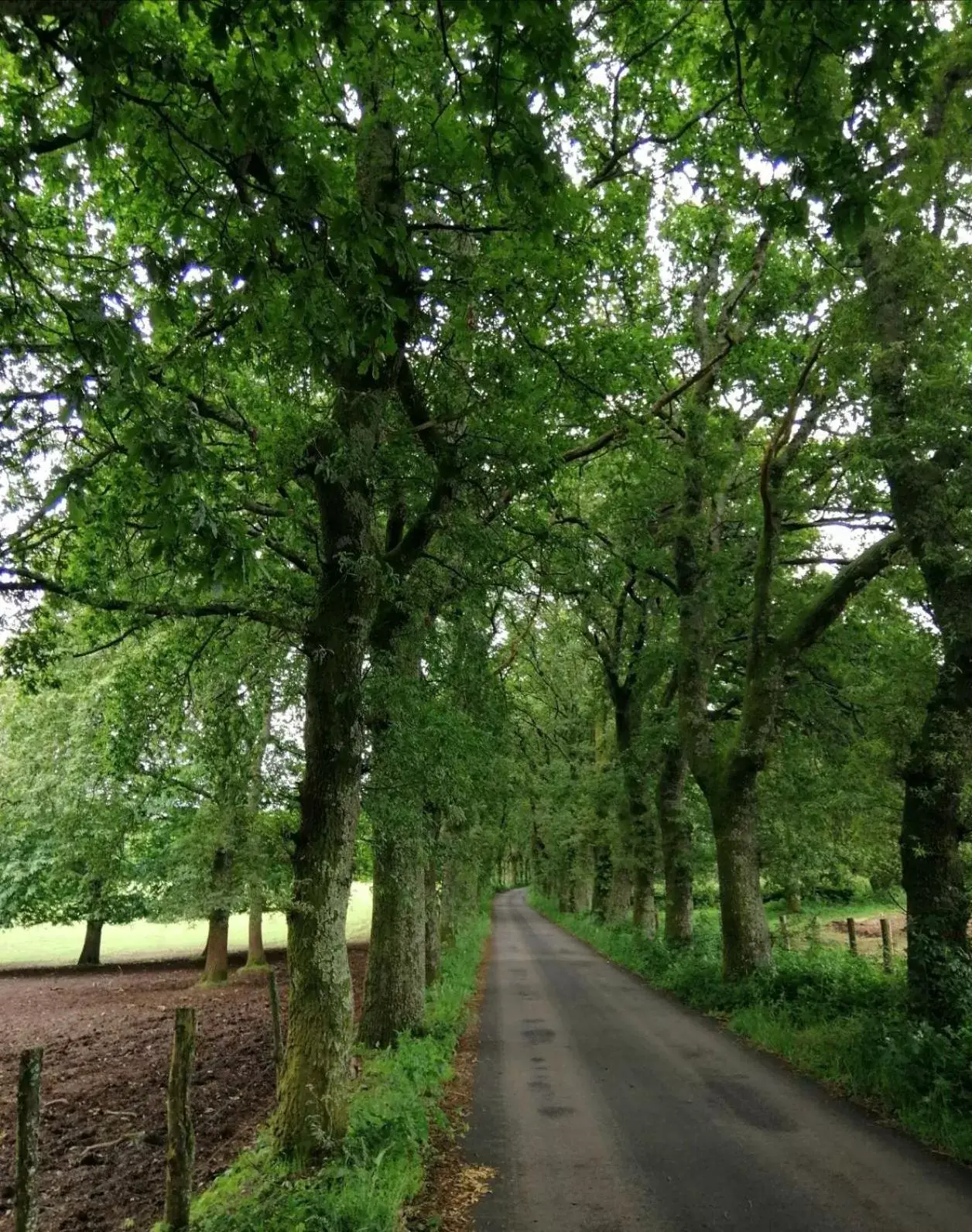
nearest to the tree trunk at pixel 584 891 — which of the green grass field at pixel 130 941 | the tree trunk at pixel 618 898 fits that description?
the tree trunk at pixel 618 898

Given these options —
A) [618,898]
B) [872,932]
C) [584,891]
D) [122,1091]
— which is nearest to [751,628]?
[122,1091]

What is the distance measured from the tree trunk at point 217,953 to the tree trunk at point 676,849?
12054 mm

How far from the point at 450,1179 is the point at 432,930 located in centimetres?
951

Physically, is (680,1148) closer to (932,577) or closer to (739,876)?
(932,577)

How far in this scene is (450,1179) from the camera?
21.5 feet

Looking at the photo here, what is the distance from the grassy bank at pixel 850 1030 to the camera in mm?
7457

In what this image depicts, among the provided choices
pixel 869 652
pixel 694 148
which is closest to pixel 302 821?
pixel 694 148

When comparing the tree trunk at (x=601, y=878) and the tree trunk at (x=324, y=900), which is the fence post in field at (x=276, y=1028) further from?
the tree trunk at (x=601, y=878)

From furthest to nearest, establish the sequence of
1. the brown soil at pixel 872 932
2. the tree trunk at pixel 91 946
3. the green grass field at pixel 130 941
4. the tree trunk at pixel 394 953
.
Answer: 1. the green grass field at pixel 130 941
2. the tree trunk at pixel 91 946
3. the brown soil at pixel 872 932
4. the tree trunk at pixel 394 953

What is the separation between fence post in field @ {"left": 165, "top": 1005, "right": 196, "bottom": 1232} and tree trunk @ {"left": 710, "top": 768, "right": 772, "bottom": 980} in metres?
10.4

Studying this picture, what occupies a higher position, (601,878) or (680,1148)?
(680,1148)

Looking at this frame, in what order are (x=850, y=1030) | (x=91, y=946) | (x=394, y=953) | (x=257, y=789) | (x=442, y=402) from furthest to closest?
(x=91, y=946) → (x=257, y=789) → (x=394, y=953) → (x=850, y=1030) → (x=442, y=402)

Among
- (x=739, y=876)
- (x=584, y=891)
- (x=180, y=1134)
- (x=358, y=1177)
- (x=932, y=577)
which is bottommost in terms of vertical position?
(x=584, y=891)

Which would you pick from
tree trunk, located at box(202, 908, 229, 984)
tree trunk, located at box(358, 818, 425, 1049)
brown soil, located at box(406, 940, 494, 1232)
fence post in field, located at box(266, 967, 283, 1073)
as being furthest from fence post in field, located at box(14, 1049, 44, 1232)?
tree trunk, located at box(202, 908, 229, 984)
